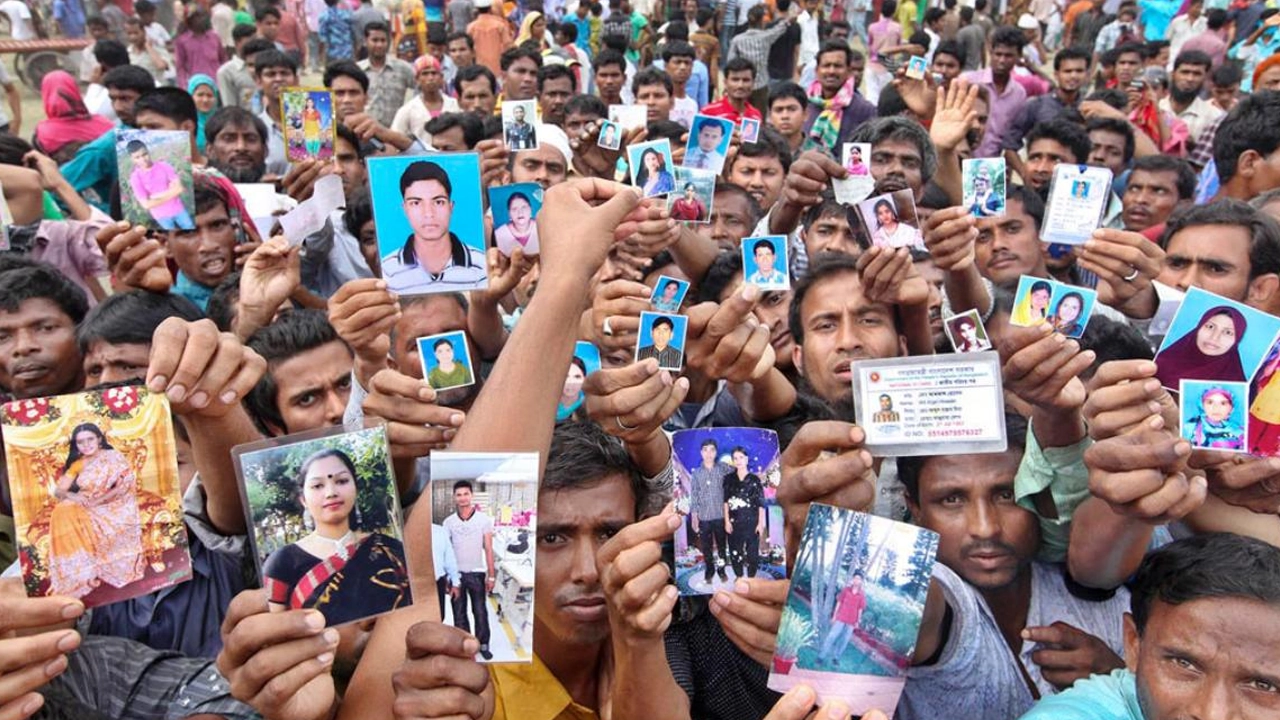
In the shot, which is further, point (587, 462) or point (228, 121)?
point (228, 121)

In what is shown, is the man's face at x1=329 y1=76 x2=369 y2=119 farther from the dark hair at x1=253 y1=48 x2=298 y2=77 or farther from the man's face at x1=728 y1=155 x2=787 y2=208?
the man's face at x1=728 y1=155 x2=787 y2=208

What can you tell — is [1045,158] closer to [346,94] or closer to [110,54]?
[346,94]

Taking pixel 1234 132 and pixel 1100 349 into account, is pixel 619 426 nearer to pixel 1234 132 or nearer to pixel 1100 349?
pixel 1100 349

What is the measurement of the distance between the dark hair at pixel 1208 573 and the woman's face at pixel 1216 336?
416 mm

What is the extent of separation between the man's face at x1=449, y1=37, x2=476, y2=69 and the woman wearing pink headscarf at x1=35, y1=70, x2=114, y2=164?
471 cm

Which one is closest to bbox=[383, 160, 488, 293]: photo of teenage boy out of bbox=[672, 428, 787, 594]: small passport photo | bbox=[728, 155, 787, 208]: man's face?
bbox=[672, 428, 787, 594]: small passport photo

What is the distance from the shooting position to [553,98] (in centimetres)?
822

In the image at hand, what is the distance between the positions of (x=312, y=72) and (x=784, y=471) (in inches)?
621

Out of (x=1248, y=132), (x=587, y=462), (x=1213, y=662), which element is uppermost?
(x=1248, y=132)

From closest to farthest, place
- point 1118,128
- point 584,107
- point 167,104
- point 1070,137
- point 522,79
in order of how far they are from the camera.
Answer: point 1070,137 → point 167,104 → point 1118,128 → point 584,107 → point 522,79

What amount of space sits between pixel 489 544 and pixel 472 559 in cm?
4

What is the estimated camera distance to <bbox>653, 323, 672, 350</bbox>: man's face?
2688 millimetres

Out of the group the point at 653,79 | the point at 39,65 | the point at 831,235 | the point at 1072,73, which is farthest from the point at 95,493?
the point at 39,65

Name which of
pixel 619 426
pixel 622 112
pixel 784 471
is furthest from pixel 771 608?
pixel 622 112
